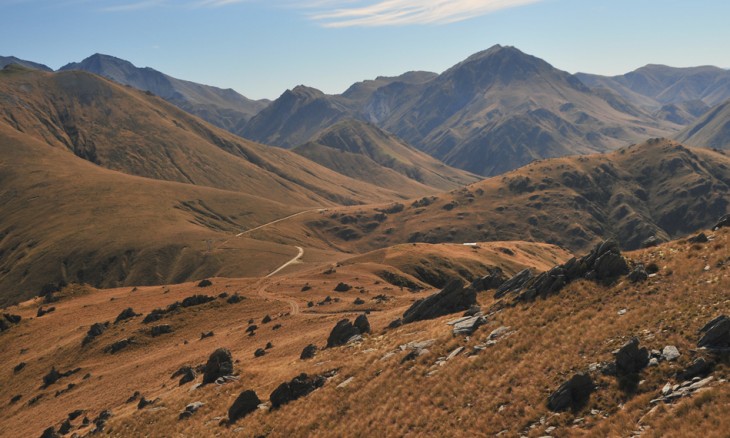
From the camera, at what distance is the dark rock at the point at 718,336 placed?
2553cm

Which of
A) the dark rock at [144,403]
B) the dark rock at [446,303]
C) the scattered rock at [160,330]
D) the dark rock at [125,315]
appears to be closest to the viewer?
the dark rock at [144,403]

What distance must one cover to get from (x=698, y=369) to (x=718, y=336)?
228 centimetres

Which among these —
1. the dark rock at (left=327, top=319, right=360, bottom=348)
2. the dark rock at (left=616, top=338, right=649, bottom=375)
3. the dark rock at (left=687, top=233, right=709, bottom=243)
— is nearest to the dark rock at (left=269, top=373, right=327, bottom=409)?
the dark rock at (left=327, top=319, right=360, bottom=348)

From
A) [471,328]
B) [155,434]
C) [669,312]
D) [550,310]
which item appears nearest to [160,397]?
[155,434]

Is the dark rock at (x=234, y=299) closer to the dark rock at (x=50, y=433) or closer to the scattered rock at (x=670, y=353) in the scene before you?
the dark rock at (x=50, y=433)

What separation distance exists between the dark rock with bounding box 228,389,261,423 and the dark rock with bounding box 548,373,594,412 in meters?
24.5

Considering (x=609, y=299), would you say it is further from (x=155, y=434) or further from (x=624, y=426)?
(x=155, y=434)

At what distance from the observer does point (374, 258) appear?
6747 inches

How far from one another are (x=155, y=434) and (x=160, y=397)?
10.8 m

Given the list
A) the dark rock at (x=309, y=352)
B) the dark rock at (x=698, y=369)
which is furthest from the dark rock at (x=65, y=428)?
the dark rock at (x=698, y=369)


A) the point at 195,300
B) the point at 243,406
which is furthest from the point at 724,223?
the point at 195,300

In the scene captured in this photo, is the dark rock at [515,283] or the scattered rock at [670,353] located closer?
the scattered rock at [670,353]

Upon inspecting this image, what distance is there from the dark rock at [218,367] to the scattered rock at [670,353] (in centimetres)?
4029

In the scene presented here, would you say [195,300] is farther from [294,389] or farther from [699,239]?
[699,239]
